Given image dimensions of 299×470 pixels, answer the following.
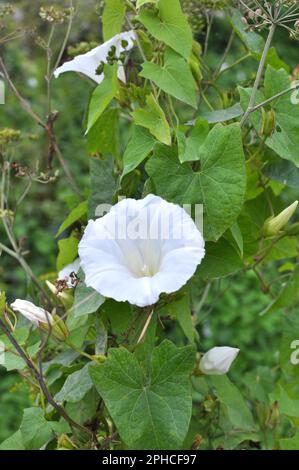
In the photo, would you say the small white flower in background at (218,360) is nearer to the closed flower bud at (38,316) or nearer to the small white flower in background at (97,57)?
the closed flower bud at (38,316)

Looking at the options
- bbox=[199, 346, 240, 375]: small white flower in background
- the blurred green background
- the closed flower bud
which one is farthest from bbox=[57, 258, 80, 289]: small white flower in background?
the blurred green background

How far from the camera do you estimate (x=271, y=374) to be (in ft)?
4.72

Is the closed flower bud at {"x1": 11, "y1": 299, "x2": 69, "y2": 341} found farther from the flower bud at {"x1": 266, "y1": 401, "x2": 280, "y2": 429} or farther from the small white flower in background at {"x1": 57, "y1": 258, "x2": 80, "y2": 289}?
the flower bud at {"x1": 266, "y1": 401, "x2": 280, "y2": 429}

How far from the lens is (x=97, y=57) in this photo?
3.59ft

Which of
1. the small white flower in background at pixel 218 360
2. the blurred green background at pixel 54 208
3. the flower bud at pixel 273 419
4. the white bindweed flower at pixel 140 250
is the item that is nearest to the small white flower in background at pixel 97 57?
the white bindweed flower at pixel 140 250

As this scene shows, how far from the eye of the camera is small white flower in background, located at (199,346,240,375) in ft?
3.51

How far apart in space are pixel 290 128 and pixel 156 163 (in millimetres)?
206

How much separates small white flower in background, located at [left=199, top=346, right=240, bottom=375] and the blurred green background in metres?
1.42

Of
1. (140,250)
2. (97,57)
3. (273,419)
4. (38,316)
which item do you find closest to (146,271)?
(140,250)

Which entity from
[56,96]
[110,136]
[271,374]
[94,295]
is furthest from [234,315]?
[94,295]

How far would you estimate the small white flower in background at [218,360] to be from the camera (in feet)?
3.51

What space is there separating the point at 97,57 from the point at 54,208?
2033mm

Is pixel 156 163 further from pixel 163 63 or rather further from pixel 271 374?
pixel 271 374

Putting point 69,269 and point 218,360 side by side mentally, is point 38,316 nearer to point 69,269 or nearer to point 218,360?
point 69,269
